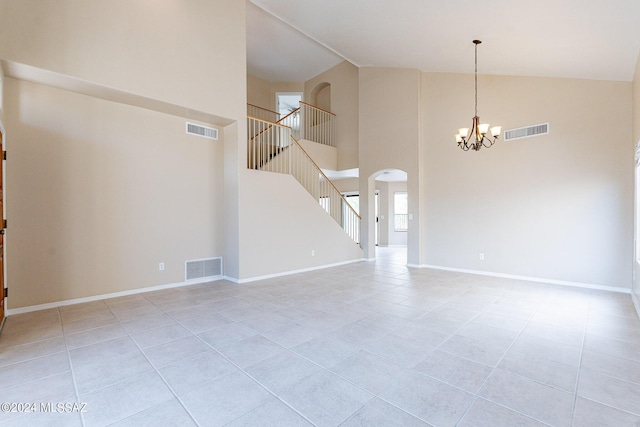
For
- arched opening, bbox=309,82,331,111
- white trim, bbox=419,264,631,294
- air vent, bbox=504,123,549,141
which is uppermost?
arched opening, bbox=309,82,331,111

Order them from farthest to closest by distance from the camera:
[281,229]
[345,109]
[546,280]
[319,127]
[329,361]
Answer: [319,127], [345,109], [281,229], [546,280], [329,361]

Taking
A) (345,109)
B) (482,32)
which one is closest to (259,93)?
(345,109)

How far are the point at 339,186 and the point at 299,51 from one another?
15.5ft

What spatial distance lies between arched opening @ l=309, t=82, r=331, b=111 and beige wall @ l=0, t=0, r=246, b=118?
4908mm

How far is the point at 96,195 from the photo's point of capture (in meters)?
4.15

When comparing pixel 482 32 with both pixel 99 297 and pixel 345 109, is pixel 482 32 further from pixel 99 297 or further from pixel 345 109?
pixel 99 297

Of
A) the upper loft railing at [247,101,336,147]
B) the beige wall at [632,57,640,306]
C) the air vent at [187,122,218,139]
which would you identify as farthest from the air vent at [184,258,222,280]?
the beige wall at [632,57,640,306]

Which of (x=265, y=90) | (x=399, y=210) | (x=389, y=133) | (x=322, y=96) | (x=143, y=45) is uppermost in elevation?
(x=265, y=90)

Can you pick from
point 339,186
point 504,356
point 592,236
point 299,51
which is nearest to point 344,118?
point 299,51

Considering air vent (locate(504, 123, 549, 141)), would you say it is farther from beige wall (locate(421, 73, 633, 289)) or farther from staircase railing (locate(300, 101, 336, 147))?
staircase railing (locate(300, 101, 336, 147))

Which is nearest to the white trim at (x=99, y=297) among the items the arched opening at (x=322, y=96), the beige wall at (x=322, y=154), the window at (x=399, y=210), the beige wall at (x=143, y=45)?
the beige wall at (x=143, y=45)

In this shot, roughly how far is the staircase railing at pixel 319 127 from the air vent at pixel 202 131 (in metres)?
3.94

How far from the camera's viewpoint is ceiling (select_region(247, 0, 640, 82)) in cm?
334

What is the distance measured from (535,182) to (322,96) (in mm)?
7133
